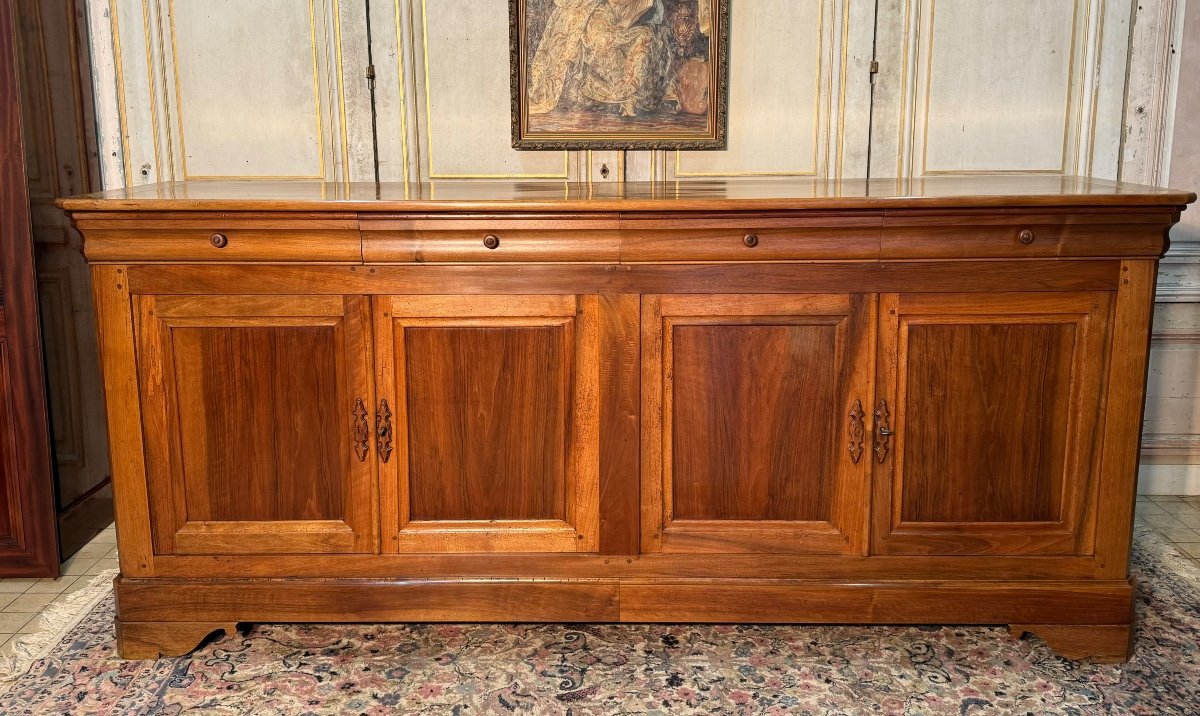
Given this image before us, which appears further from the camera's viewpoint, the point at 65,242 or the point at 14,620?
the point at 65,242

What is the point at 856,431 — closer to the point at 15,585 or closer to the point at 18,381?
the point at 18,381

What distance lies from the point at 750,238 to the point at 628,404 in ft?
1.80

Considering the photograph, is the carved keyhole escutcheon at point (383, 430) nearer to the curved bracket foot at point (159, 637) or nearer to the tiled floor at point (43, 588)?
the curved bracket foot at point (159, 637)

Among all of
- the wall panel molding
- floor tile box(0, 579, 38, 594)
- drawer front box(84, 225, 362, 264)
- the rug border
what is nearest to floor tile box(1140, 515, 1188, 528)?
the wall panel molding

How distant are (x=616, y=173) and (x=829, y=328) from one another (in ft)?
3.97

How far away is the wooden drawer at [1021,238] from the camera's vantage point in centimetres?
252

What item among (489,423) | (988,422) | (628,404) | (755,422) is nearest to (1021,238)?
(988,422)

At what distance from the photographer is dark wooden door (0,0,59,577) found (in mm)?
3016

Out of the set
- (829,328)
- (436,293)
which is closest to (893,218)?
(829,328)

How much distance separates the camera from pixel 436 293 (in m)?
2.59

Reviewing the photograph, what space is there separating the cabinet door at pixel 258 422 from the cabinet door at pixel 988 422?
1429 millimetres

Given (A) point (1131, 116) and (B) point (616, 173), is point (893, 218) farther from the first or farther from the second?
(A) point (1131, 116)

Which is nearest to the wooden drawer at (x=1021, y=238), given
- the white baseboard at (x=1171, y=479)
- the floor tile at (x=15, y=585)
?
the white baseboard at (x=1171, y=479)

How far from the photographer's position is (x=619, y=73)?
3.40 meters
